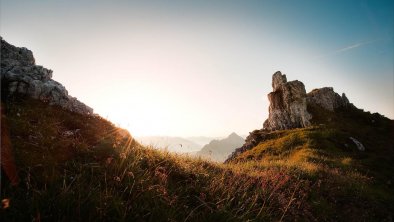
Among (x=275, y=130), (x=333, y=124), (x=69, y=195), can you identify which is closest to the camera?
(x=69, y=195)

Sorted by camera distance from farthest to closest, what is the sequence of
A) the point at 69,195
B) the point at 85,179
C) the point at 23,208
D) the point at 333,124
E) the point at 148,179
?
the point at 333,124 → the point at 148,179 → the point at 85,179 → the point at 69,195 → the point at 23,208

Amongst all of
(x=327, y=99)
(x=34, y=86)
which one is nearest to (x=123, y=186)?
(x=34, y=86)

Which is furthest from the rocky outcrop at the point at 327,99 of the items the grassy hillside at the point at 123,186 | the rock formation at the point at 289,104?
the grassy hillside at the point at 123,186

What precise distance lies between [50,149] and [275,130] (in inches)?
1770

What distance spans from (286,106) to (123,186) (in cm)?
4744

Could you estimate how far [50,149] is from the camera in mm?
7844

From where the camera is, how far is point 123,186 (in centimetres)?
647

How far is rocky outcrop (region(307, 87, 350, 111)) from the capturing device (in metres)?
53.0

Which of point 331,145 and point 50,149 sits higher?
point 331,145

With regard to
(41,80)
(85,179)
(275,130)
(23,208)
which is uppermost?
(275,130)

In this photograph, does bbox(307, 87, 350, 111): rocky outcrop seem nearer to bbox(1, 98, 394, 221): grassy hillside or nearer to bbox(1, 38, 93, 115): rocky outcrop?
bbox(1, 98, 394, 221): grassy hillside

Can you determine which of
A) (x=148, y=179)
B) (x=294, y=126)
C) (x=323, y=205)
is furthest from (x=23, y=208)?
(x=294, y=126)

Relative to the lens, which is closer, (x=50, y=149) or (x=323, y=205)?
(x=50, y=149)

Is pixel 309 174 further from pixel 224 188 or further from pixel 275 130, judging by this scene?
pixel 275 130
